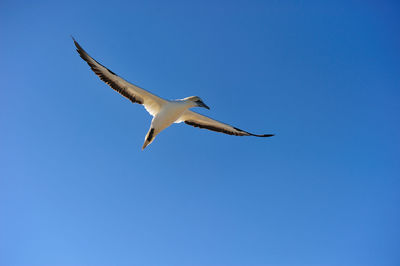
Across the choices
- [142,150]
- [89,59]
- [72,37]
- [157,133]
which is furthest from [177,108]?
[72,37]

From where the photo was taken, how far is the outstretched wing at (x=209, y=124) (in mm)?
15688

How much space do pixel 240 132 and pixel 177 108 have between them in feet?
13.4

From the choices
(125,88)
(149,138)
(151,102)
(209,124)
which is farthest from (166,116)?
(209,124)

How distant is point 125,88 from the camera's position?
45.4ft

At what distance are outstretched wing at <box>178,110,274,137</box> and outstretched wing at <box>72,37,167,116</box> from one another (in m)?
1.72

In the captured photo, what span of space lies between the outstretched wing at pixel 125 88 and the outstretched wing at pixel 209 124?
1.72 m

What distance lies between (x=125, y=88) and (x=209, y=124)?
4.63 m

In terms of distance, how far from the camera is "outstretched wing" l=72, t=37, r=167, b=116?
12.7 m

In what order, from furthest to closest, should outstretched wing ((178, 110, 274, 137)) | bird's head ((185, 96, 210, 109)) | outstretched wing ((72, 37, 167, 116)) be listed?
outstretched wing ((178, 110, 274, 137)) → bird's head ((185, 96, 210, 109)) → outstretched wing ((72, 37, 167, 116))

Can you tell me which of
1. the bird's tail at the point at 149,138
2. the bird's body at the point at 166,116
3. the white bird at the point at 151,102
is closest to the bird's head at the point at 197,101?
the white bird at the point at 151,102

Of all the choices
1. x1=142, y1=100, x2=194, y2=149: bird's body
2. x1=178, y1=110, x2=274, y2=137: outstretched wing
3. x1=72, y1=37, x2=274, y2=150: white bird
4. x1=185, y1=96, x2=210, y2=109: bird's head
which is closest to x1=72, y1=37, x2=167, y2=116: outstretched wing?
x1=72, y1=37, x2=274, y2=150: white bird

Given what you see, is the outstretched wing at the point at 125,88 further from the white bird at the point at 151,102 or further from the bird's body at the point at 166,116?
the bird's body at the point at 166,116

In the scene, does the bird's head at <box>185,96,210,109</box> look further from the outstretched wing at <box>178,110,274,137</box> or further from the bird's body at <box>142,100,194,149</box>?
the outstretched wing at <box>178,110,274,137</box>

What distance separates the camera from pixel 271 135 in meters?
15.6
